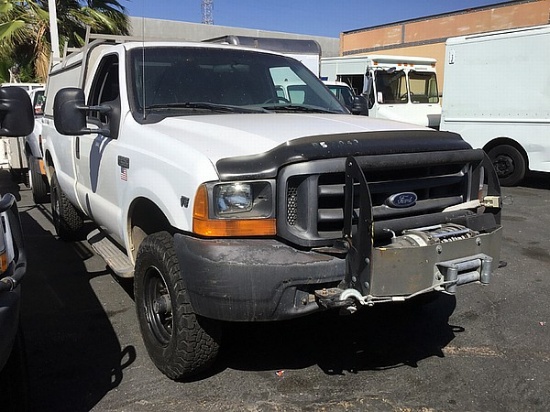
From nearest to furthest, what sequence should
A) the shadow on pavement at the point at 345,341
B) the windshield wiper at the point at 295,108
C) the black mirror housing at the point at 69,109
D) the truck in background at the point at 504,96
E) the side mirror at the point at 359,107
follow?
1. the shadow on pavement at the point at 345,341
2. the black mirror housing at the point at 69,109
3. the windshield wiper at the point at 295,108
4. the side mirror at the point at 359,107
5. the truck in background at the point at 504,96

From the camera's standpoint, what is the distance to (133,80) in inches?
158

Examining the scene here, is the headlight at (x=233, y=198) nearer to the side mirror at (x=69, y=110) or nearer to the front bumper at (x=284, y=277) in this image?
the front bumper at (x=284, y=277)

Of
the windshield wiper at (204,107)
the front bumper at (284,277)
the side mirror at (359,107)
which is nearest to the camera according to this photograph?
the front bumper at (284,277)

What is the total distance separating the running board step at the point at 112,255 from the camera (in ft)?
13.1

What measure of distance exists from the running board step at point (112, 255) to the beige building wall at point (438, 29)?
19508mm

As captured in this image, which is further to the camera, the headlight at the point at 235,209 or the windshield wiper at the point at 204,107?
the windshield wiper at the point at 204,107

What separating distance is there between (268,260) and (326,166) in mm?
582

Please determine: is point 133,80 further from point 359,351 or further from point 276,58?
point 359,351

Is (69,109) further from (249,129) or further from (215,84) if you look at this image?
(249,129)

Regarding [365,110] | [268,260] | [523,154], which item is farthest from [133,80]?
[523,154]

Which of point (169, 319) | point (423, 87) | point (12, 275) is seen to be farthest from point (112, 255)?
point (423, 87)

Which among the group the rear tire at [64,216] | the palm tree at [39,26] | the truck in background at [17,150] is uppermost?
the palm tree at [39,26]

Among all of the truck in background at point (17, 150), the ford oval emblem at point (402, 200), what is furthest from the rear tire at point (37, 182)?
the ford oval emblem at point (402, 200)

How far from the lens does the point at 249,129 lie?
3338mm
